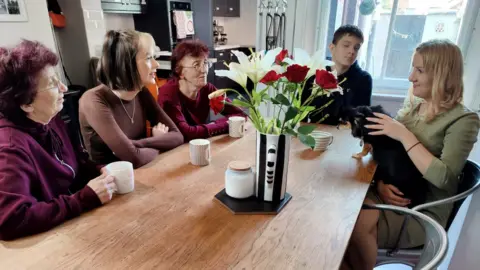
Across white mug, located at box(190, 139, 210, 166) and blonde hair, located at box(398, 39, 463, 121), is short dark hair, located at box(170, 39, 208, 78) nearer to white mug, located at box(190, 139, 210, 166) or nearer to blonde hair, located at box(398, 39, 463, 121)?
white mug, located at box(190, 139, 210, 166)

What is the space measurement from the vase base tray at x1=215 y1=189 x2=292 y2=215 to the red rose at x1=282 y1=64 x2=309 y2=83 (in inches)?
17.2

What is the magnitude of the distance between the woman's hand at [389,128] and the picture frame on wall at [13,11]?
123 inches

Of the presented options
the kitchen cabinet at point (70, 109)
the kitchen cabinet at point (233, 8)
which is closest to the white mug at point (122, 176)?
the kitchen cabinet at point (70, 109)

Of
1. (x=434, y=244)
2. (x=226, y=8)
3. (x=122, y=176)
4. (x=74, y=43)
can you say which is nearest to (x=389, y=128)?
(x=434, y=244)

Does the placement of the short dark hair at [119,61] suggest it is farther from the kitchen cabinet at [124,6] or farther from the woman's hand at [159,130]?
the kitchen cabinet at [124,6]

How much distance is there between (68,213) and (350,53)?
1.88 metres

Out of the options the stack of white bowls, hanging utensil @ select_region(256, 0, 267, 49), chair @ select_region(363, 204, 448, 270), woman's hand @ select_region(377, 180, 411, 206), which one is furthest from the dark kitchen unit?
chair @ select_region(363, 204, 448, 270)

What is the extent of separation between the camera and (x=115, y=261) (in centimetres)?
81

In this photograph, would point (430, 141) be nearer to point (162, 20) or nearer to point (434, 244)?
point (434, 244)

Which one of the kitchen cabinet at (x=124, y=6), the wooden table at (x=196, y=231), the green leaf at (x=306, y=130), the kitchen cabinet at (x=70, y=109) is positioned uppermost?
the kitchen cabinet at (x=124, y=6)

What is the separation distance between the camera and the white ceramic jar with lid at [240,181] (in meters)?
1.07

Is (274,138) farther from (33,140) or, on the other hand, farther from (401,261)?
(401,261)

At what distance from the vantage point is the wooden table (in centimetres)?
82

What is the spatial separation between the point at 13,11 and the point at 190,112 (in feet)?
6.91
